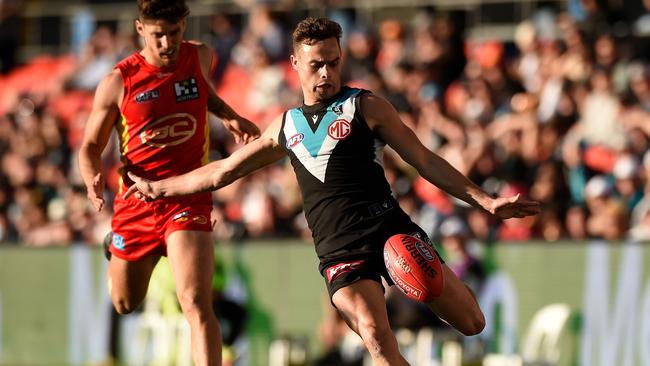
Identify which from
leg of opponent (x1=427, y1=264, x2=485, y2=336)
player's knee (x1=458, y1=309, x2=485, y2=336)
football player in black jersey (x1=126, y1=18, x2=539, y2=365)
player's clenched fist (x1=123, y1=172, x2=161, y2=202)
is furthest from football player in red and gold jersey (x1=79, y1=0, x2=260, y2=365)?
player's knee (x1=458, y1=309, x2=485, y2=336)

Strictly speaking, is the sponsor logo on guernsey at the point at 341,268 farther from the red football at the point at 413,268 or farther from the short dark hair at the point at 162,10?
the short dark hair at the point at 162,10

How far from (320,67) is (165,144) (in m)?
1.70

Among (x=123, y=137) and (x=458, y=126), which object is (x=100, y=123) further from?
(x=458, y=126)

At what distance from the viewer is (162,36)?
982cm

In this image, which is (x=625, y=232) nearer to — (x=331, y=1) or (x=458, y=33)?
(x=458, y=33)

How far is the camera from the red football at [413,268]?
29.0ft

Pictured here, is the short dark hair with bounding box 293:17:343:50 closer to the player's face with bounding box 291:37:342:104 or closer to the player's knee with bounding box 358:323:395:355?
the player's face with bounding box 291:37:342:104

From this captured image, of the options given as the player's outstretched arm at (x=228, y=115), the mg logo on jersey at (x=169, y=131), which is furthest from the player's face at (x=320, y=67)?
the mg logo on jersey at (x=169, y=131)

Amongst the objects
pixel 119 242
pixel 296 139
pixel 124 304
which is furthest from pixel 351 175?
pixel 124 304

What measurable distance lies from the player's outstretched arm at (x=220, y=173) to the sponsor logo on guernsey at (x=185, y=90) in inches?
33.7

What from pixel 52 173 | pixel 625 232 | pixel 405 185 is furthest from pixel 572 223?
pixel 52 173

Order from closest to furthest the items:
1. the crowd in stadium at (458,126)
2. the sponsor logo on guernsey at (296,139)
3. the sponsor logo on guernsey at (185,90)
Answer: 1. the sponsor logo on guernsey at (296,139)
2. the sponsor logo on guernsey at (185,90)
3. the crowd in stadium at (458,126)

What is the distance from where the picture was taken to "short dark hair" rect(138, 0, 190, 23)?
9.67 metres

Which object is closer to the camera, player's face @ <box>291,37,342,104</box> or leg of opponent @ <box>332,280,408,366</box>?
leg of opponent @ <box>332,280,408,366</box>
